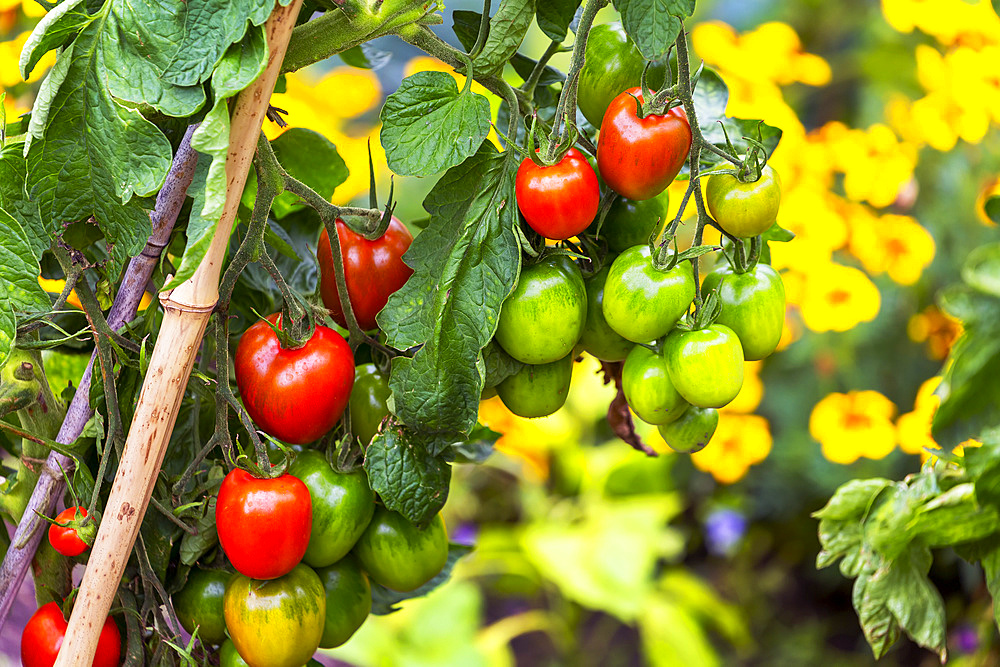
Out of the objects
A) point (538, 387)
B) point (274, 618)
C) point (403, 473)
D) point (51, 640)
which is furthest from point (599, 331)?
point (51, 640)

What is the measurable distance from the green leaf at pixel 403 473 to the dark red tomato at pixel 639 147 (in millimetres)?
213

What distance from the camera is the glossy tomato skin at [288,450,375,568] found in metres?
0.53

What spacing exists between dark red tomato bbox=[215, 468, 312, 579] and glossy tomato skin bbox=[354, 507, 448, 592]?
0.08 meters

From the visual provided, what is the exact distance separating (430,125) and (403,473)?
220 mm

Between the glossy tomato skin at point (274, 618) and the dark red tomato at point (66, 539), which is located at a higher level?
the dark red tomato at point (66, 539)

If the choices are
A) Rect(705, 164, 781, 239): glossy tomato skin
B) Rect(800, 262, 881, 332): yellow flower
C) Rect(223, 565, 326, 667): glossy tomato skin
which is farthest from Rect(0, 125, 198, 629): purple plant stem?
Rect(800, 262, 881, 332): yellow flower

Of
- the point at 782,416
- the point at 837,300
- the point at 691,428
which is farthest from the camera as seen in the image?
the point at 782,416

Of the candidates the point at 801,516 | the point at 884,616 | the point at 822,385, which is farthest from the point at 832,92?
the point at 884,616

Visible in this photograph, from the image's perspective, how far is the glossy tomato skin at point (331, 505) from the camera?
1.75 ft

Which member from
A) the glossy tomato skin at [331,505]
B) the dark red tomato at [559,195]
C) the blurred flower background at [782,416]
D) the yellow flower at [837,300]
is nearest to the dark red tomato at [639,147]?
the dark red tomato at [559,195]

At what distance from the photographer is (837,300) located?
5.16ft

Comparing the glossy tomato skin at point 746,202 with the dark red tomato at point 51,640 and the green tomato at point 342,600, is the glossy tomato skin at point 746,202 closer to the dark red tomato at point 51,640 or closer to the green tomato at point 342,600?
the green tomato at point 342,600

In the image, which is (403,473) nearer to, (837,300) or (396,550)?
(396,550)

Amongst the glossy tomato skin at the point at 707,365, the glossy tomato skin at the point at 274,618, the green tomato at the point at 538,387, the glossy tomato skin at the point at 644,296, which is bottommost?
the glossy tomato skin at the point at 274,618
